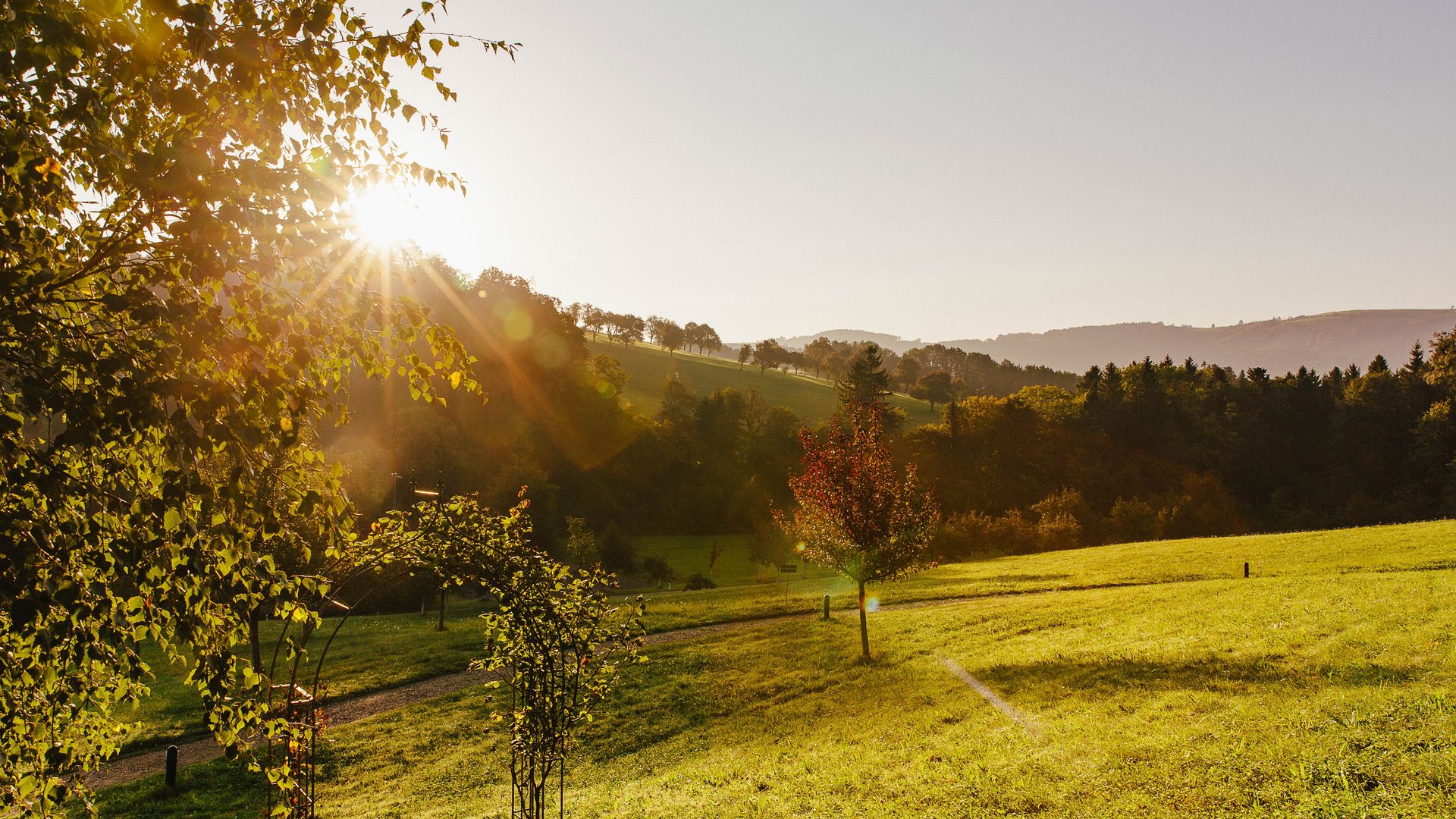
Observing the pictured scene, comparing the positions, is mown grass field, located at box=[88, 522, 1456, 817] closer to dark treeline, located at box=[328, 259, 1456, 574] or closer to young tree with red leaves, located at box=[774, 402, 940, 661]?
young tree with red leaves, located at box=[774, 402, 940, 661]

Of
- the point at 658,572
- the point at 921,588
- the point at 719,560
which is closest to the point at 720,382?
the point at 719,560

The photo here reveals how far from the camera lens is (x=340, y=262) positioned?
458cm

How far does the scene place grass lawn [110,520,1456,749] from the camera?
84.5ft

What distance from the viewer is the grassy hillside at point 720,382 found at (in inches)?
4636

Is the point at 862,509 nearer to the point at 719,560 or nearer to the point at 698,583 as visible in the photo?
the point at 698,583

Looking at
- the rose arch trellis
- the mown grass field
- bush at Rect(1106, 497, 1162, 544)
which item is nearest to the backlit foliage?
the rose arch trellis

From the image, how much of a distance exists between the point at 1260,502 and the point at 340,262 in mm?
99303

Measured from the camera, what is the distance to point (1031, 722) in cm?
1434

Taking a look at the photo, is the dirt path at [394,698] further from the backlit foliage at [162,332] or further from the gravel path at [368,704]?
the backlit foliage at [162,332]

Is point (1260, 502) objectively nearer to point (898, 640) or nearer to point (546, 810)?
point (898, 640)

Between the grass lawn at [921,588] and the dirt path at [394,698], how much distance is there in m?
0.56

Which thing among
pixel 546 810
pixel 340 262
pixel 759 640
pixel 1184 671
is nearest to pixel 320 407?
pixel 340 262

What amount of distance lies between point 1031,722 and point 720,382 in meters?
121

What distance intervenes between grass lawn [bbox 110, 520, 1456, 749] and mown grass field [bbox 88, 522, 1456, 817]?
105 cm
